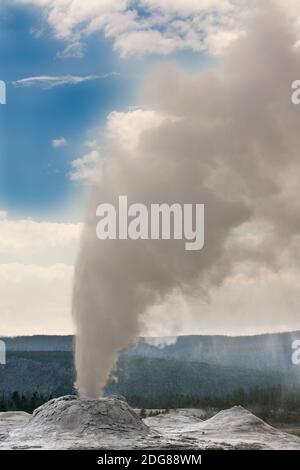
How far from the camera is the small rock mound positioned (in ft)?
148

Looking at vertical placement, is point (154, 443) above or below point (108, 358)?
below

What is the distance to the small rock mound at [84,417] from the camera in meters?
45.2

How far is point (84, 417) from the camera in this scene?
45.9m

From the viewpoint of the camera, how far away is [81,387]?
6359 cm
